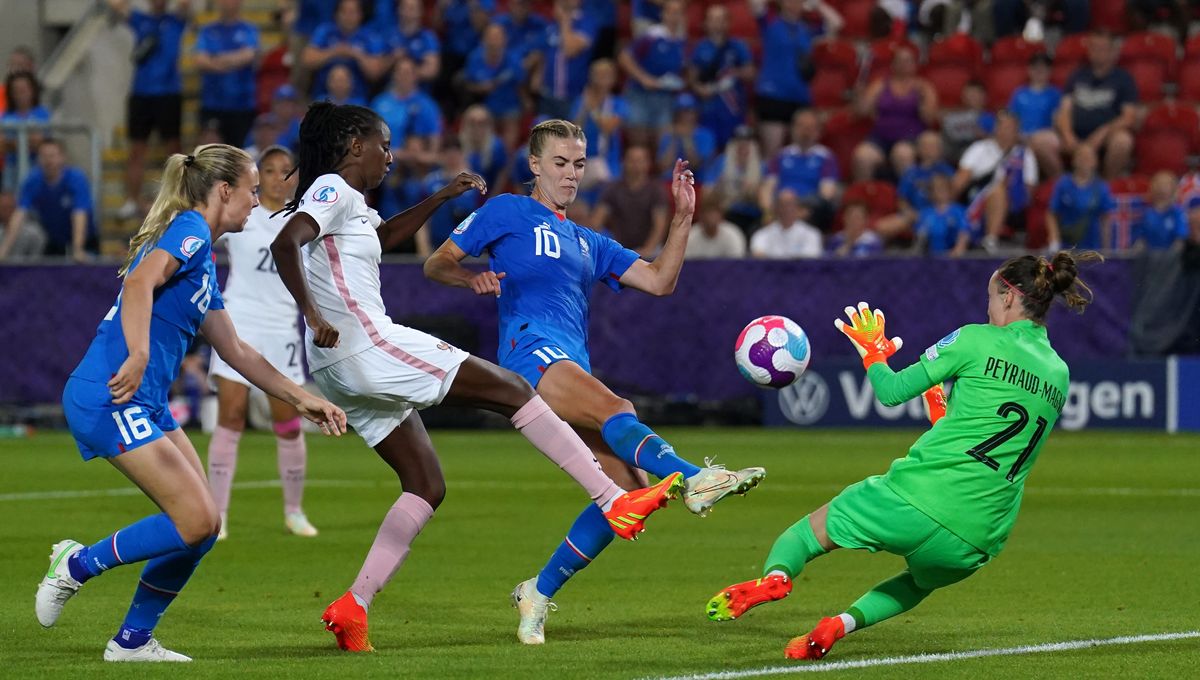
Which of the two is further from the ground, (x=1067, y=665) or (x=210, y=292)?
(x=210, y=292)

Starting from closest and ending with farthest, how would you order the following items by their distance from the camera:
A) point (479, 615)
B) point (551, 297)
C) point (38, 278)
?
point (551, 297), point (479, 615), point (38, 278)

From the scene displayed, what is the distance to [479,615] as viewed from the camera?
29.6 feet

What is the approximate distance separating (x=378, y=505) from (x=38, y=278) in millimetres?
9498

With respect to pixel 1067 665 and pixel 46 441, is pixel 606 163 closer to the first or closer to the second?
pixel 46 441

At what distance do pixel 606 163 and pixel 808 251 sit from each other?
307 cm

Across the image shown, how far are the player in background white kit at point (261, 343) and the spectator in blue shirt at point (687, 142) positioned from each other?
1045 centimetres

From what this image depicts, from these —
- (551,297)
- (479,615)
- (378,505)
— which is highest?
(551,297)

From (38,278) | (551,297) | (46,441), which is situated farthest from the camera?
(38,278)

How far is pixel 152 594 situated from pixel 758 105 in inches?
670

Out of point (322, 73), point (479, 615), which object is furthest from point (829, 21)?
point (479, 615)

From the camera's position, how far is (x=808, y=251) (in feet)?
70.4

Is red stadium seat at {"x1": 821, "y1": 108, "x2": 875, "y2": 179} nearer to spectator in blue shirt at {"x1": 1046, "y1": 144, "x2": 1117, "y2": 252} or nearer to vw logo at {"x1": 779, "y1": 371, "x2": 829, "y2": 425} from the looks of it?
spectator in blue shirt at {"x1": 1046, "y1": 144, "x2": 1117, "y2": 252}

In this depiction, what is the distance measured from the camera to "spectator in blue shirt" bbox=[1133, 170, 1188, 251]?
799 inches

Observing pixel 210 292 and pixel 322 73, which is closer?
pixel 210 292
